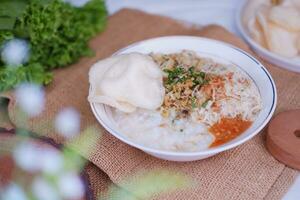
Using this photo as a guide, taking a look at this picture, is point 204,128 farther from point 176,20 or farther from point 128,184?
point 176,20

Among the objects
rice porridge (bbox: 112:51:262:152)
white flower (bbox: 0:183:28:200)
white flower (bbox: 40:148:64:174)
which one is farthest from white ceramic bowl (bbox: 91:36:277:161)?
white flower (bbox: 0:183:28:200)

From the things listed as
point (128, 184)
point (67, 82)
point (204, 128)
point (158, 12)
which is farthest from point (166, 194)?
point (158, 12)

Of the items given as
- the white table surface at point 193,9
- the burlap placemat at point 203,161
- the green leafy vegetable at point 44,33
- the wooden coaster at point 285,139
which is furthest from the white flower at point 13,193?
the white table surface at point 193,9

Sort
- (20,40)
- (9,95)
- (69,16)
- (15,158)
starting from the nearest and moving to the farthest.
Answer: (15,158)
(9,95)
(20,40)
(69,16)

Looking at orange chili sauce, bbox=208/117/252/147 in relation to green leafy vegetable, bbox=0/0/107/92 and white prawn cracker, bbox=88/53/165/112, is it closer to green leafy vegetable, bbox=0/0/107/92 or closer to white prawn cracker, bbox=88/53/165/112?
white prawn cracker, bbox=88/53/165/112

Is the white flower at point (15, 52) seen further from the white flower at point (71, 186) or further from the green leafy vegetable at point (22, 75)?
the white flower at point (71, 186)

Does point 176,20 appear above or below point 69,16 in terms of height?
below
